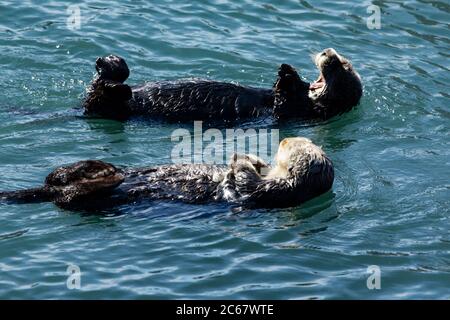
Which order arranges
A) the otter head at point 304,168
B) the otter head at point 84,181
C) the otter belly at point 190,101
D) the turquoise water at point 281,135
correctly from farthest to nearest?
the otter belly at point 190,101
the otter head at point 304,168
the otter head at point 84,181
the turquoise water at point 281,135

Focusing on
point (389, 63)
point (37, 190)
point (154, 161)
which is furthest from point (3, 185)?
point (389, 63)

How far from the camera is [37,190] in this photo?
7289 millimetres

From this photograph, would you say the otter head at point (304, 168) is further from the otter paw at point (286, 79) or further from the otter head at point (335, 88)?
the otter head at point (335, 88)

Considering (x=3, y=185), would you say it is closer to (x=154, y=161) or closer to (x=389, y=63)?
(x=154, y=161)

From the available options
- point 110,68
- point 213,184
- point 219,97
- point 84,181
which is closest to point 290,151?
point 213,184

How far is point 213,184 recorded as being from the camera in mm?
7504

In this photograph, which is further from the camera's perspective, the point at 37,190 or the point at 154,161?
the point at 154,161

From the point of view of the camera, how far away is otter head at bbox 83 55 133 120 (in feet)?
30.5

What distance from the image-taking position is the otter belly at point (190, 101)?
948 cm

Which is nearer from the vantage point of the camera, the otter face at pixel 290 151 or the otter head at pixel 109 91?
the otter face at pixel 290 151

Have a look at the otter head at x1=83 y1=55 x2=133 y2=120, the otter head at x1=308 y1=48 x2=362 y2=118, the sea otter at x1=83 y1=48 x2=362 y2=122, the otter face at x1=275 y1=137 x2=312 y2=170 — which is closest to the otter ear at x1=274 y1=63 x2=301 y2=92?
A: the sea otter at x1=83 y1=48 x2=362 y2=122

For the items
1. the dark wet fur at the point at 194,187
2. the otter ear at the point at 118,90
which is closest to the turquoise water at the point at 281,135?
the dark wet fur at the point at 194,187

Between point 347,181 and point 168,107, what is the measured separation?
79.0 inches
